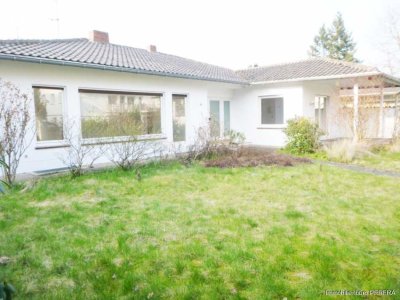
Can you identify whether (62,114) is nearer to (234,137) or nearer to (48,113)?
(48,113)

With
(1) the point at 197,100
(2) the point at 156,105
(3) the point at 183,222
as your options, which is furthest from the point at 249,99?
(3) the point at 183,222

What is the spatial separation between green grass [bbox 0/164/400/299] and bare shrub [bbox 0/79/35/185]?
108 centimetres

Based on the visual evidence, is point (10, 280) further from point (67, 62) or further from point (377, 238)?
point (67, 62)

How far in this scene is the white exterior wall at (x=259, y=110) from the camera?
55.2 ft

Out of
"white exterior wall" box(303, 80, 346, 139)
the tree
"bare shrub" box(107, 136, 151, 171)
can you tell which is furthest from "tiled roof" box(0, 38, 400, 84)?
the tree

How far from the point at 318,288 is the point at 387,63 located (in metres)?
34.0

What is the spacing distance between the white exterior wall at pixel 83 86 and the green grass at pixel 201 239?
2410 mm

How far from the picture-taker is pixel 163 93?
13859mm

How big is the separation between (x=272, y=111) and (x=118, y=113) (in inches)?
370

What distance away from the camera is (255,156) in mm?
12031

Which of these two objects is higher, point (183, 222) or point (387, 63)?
point (387, 63)

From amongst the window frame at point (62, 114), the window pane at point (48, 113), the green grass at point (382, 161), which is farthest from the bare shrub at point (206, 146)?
the green grass at point (382, 161)

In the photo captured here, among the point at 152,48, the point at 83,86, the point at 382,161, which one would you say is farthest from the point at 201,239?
the point at 152,48

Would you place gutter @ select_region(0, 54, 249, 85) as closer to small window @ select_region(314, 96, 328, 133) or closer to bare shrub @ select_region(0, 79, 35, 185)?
bare shrub @ select_region(0, 79, 35, 185)
